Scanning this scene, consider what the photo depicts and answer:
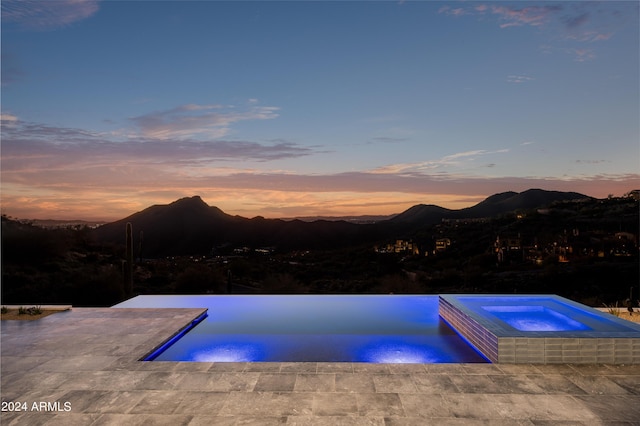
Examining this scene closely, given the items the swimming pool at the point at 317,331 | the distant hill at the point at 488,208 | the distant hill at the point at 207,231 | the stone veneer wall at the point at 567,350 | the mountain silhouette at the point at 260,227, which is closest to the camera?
the stone veneer wall at the point at 567,350

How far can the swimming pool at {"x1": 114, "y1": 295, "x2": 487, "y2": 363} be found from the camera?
509 cm

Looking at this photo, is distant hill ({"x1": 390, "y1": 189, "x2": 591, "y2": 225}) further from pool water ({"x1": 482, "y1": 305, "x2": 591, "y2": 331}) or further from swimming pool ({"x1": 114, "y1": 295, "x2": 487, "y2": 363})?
pool water ({"x1": 482, "y1": 305, "x2": 591, "y2": 331})

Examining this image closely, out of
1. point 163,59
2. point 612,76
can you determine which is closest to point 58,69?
point 163,59

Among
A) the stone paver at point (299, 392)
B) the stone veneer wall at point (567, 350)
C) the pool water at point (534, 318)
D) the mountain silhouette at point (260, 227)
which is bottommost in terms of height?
the pool water at point (534, 318)

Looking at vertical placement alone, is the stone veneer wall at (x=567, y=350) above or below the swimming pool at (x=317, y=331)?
above

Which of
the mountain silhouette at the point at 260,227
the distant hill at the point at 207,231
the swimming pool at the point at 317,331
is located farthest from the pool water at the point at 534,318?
the distant hill at the point at 207,231

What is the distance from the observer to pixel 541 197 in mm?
21297

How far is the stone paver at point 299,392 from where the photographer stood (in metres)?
3.25

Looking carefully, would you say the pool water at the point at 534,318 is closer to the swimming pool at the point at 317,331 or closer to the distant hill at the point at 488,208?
the swimming pool at the point at 317,331

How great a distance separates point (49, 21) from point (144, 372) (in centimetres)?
1003

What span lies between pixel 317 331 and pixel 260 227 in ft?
56.4

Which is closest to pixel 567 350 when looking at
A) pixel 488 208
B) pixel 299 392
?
pixel 299 392

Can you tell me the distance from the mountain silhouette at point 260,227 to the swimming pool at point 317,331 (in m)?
13.0

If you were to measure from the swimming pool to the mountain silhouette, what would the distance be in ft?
42.7
